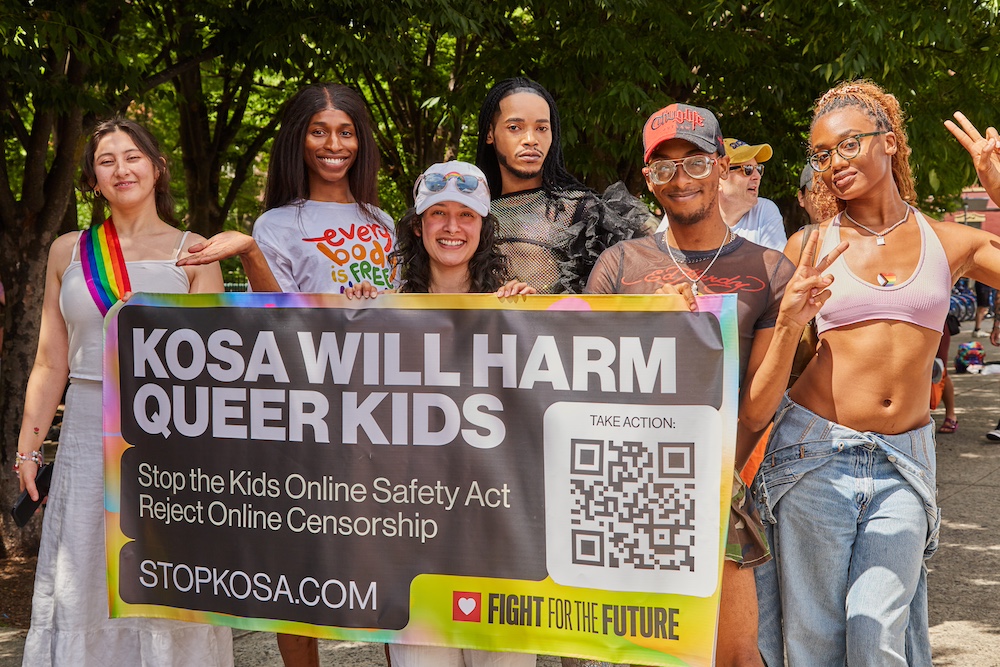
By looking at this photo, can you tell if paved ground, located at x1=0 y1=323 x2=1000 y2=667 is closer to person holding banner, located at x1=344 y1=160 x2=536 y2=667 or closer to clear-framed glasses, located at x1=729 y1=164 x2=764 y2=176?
person holding banner, located at x1=344 y1=160 x2=536 y2=667

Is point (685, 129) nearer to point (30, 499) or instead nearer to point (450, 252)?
point (450, 252)

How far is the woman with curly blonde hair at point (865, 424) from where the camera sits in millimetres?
3127

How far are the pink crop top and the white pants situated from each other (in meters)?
1.44

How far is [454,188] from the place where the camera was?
3.54 metres

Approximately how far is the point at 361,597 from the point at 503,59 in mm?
5952

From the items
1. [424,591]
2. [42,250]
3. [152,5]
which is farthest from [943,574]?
[152,5]

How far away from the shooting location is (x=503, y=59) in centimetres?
855

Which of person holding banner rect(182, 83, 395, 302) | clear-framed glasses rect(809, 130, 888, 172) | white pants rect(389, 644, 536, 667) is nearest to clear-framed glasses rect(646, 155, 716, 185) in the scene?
clear-framed glasses rect(809, 130, 888, 172)

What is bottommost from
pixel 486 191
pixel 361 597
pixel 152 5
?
pixel 361 597

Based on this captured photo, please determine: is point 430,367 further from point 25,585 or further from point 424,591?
point 25,585

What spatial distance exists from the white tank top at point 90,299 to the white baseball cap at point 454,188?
0.93 m

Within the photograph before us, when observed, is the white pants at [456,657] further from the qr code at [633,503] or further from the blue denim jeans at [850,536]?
the blue denim jeans at [850,536]

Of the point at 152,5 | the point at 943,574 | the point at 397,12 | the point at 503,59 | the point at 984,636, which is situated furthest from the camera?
the point at 152,5

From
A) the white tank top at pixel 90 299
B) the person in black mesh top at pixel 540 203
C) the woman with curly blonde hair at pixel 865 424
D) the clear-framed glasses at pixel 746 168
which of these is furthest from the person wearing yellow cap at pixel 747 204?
the white tank top at pixel 90 299
